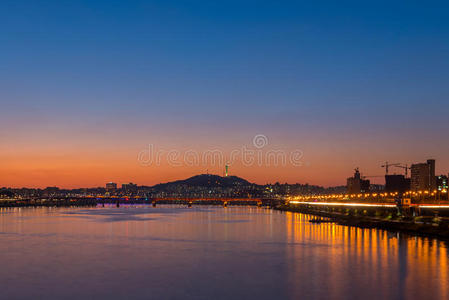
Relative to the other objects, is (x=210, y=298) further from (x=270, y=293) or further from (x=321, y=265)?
(x=321, y=265)

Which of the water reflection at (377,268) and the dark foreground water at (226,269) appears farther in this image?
the water reflection at (377,268)

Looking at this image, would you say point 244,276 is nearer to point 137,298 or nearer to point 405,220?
point 137,298

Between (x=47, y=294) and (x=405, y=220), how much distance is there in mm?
64926

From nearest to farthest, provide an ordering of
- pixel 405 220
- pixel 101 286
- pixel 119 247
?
pixel 101 286
pixel 119 247
pixel 405 220

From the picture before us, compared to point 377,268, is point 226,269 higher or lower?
lower

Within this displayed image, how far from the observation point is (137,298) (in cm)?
2725

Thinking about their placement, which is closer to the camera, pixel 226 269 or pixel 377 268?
pixel 377 268

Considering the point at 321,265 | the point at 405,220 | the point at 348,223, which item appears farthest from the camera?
the point at 348,223

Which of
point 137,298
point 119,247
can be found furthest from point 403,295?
point 119,247

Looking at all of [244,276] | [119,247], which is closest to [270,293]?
[244,276]

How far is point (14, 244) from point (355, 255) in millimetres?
40783

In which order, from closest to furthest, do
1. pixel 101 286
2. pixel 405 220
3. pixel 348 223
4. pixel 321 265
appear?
pixel 101 286, pixel 321 265, pixel 405 220, pixel 348 223

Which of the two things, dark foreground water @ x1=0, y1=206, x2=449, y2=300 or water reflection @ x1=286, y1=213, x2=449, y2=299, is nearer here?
dark foreground water @ x1=0, y1=206, x2=449, y2=300

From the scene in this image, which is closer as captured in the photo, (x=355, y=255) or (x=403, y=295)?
(x=403, y=295)
